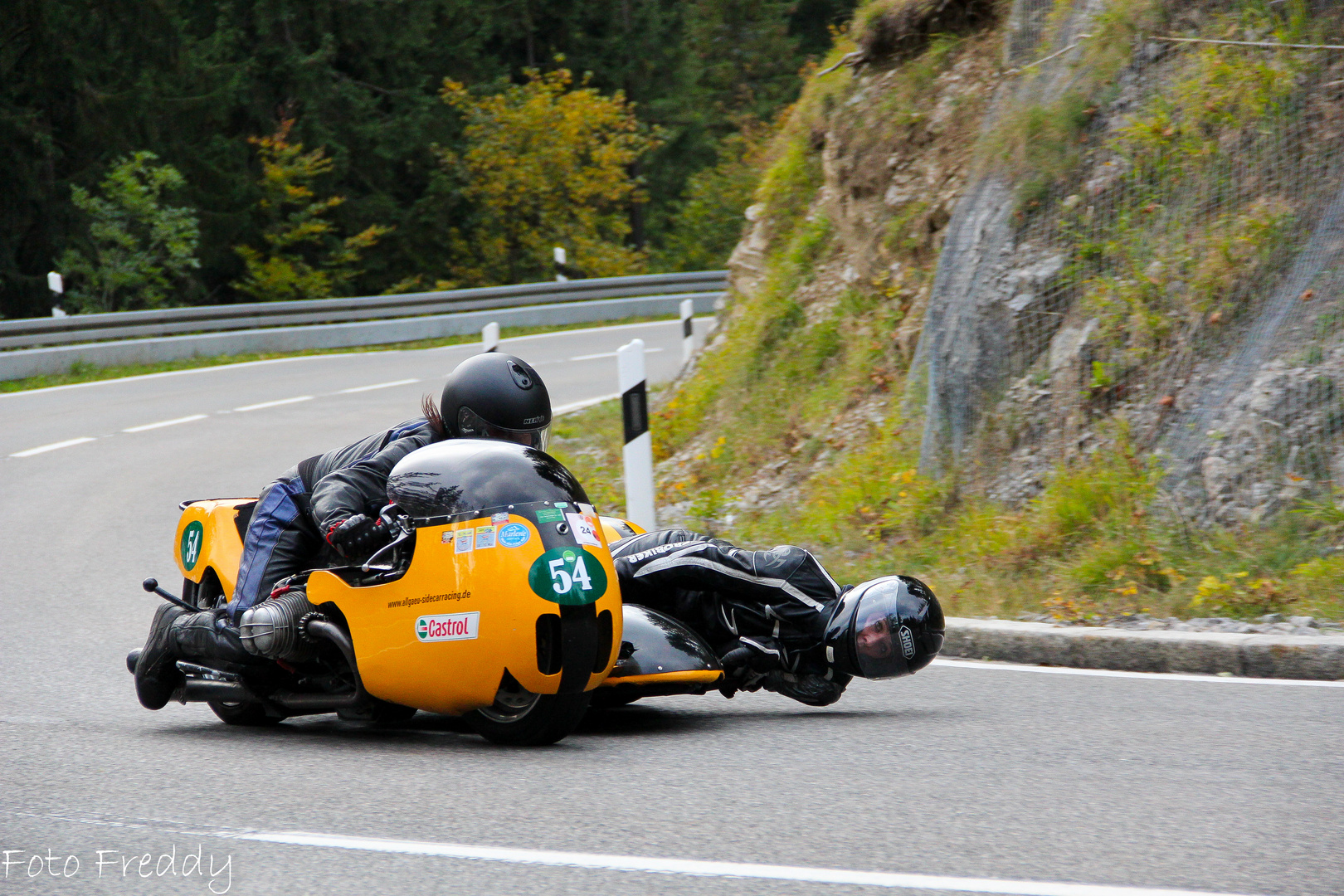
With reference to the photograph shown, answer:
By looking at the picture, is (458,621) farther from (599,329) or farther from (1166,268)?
(599,329)

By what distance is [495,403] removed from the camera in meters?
5.25

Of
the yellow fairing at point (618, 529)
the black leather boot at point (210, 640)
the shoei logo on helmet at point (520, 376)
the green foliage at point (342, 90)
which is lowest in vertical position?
the black leather boot at point (210, 640)

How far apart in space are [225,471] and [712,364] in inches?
188

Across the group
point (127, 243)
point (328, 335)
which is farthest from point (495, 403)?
point (127, 243)

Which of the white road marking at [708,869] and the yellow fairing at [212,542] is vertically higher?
the yellow fairing at [212,542]

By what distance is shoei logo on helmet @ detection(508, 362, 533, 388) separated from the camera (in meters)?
5.31

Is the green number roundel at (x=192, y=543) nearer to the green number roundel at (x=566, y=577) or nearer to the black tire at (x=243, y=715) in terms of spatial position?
the black tire at (x=243, y=715)

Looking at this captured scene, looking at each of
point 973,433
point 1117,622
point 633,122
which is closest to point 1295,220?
point 973,433

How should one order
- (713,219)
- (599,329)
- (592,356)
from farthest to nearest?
(713,219), (599,329), (592,356)

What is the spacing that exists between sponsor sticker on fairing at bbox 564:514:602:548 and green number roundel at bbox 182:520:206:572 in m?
1.97

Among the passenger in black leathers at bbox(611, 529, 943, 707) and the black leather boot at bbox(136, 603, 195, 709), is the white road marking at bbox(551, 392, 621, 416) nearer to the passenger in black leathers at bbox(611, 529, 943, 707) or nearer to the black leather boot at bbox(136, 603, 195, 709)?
the black leather boot at bbox(136, 603, 195, 709)

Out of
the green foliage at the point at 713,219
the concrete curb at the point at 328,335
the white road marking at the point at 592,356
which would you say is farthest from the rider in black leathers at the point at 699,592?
the green foliage at the point at 713,219

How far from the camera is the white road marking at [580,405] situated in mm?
16812

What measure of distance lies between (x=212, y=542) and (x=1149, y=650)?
4.13m
